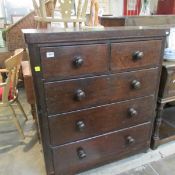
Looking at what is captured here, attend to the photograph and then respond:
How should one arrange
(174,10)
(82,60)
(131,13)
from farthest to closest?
1. (131,13)
2. (174,10)
3. (82,60)

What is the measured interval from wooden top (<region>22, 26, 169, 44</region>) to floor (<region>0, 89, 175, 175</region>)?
994 mm

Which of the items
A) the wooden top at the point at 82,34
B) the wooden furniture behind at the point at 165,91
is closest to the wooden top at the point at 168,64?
the wooden furniture behind at the point at 165,91

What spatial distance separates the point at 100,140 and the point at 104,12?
136 centimetres

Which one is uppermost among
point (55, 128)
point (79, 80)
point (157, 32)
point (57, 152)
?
point (157, 32)

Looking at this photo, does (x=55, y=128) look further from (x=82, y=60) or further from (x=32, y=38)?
(x=32, y=38)

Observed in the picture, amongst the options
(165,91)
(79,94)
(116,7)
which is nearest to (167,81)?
(165,91)

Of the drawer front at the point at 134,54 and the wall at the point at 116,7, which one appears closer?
the drawer front at the point at 134,54

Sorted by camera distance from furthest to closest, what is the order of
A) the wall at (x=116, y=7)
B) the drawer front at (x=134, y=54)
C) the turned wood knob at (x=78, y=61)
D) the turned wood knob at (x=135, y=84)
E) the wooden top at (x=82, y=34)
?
the wall at (x=116, y=7)
the turned wood knob at (x=135, y=84)
the drawer front at (x=134, y=54)
the turned wood knob at (x=78, y=61)
the wooden top at (x=82, y=34)

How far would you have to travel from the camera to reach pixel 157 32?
116cm

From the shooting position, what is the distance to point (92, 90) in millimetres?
1142

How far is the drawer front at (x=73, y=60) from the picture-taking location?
3.18 ft

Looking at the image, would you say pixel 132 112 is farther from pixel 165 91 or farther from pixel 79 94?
pixel 79 94

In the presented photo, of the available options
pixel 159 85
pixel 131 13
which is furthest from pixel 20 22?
pixel 159 85

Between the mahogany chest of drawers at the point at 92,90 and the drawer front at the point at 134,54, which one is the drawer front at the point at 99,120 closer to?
the mahogany chest of drawers at the point at 92,90
